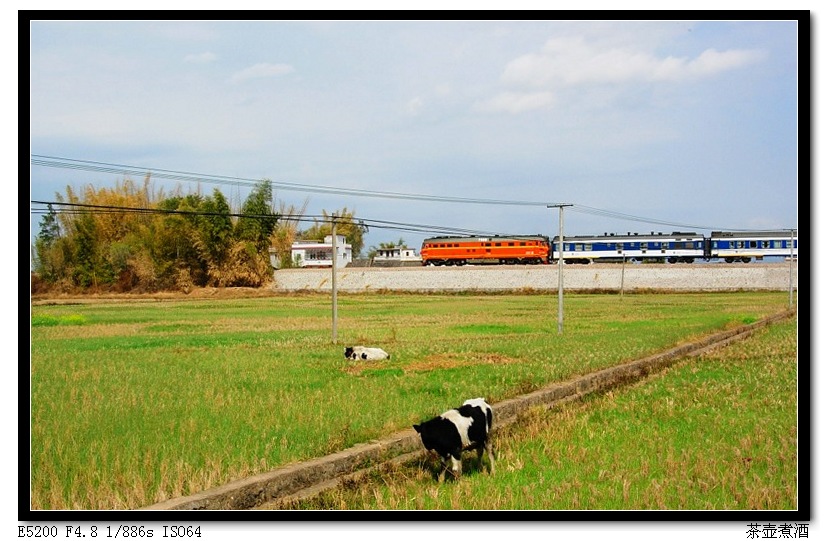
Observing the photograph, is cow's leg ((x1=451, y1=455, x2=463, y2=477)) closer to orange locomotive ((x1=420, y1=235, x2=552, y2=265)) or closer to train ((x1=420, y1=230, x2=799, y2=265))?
train ((x1=420, y1=230, x2=799, y2=265))

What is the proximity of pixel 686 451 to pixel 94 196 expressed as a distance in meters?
9.96

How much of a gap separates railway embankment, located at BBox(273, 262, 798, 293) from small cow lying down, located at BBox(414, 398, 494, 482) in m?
34.2

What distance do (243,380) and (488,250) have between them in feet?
125

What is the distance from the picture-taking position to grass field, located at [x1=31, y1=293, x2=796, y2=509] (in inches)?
221

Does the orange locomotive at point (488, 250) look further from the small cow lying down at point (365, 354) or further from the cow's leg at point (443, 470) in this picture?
the cow's leg at point (443, 470)

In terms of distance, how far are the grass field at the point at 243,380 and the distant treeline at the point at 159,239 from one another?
122cm

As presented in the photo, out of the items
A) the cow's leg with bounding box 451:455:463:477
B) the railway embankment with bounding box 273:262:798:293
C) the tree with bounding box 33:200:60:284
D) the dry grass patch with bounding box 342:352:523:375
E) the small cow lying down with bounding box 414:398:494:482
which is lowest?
the dry grass patch with bounding box 342:352:523:375

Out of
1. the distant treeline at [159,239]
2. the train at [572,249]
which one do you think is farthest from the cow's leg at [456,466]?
the train at [572,249]

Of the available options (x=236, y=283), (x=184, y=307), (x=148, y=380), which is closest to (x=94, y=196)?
(x=148, y=380)

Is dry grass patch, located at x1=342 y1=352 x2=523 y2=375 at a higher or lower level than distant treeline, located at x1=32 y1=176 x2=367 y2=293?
lower

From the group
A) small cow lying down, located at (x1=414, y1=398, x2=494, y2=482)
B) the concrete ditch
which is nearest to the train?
the concrete ditch

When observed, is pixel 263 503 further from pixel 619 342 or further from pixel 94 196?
pixel 619 342

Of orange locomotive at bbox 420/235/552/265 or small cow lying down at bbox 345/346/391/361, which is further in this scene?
orange locomotive at bbox 420/235/552/265

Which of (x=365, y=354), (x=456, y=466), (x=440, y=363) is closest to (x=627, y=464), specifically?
(x=456, y=466)
